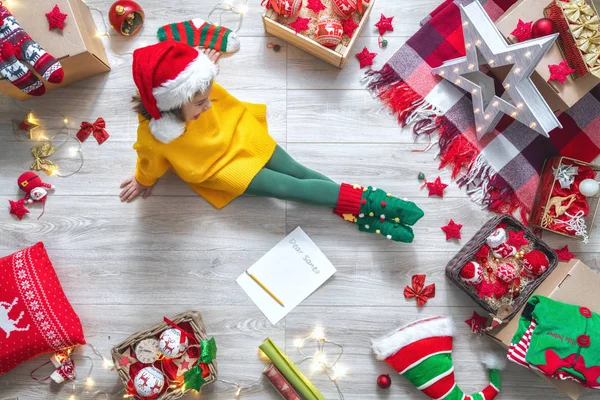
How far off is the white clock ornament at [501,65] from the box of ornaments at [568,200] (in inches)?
7.5

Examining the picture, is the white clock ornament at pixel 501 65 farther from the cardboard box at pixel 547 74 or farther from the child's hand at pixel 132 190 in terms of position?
the child's hand at pixel 132 190

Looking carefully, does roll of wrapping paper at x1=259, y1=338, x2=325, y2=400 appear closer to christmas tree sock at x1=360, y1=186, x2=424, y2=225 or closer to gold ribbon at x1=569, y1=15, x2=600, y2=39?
christmas tree sock at x1=360, y1=186, x2=424, y2=225

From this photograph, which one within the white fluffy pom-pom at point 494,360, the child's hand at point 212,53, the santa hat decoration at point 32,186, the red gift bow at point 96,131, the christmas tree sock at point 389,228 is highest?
the child's hand at point 212,53

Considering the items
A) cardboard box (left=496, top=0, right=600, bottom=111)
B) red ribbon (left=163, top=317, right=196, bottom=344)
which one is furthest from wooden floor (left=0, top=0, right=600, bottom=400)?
cardboard box (left=496, top=0, right=600, bottom=111)

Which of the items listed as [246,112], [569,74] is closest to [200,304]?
[246,112]

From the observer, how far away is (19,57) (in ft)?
4.34

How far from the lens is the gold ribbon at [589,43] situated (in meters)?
1.31

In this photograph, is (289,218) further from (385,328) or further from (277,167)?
(385,328)

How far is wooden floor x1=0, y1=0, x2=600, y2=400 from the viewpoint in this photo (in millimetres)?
1486

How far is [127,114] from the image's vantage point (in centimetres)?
156

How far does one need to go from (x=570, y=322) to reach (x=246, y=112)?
3.68ft

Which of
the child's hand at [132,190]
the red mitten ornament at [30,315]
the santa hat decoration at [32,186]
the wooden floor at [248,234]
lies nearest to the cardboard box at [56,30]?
the wooden floor at [248,234]

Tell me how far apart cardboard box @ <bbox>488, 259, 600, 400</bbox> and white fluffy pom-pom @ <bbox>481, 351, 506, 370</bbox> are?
95mm

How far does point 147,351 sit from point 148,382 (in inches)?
3.5
